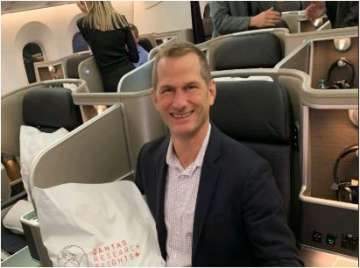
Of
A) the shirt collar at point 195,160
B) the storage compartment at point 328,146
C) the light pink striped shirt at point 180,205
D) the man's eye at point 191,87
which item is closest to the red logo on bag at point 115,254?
the light pink striped shirt at point 180,205

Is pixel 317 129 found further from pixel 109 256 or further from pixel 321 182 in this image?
pixel 109 256

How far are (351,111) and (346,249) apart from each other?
0.41m

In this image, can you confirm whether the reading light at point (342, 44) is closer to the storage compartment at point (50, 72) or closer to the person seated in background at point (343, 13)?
the person seated in background at point (343, 13)

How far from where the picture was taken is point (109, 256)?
3.75ft

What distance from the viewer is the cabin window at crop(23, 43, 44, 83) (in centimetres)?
582

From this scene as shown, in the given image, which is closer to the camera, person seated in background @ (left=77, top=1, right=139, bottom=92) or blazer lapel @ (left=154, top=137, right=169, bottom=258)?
blazer lapel @ (left=154, top=137, right=169, bottom=258)

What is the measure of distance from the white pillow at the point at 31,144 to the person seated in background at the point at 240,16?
3.88 ft

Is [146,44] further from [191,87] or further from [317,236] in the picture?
[317,236]

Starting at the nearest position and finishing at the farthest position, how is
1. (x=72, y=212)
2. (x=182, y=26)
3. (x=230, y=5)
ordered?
(x=72, y=212) → (x=230, y=5) → (x=182, y=26)

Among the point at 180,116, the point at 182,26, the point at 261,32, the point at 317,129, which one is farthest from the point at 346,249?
the point at 182,26

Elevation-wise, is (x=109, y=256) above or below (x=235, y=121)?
below

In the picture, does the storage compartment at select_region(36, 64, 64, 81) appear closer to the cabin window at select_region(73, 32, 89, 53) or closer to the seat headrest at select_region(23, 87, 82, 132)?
the seat headrest at select_region(23, 87, 82, 132)

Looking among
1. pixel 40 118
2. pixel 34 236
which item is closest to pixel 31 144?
pixel 40 118

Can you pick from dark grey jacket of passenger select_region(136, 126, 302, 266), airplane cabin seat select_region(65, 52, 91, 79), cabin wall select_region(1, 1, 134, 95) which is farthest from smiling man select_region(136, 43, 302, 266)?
cabin wall select_region(1, 1, 134, 95)
